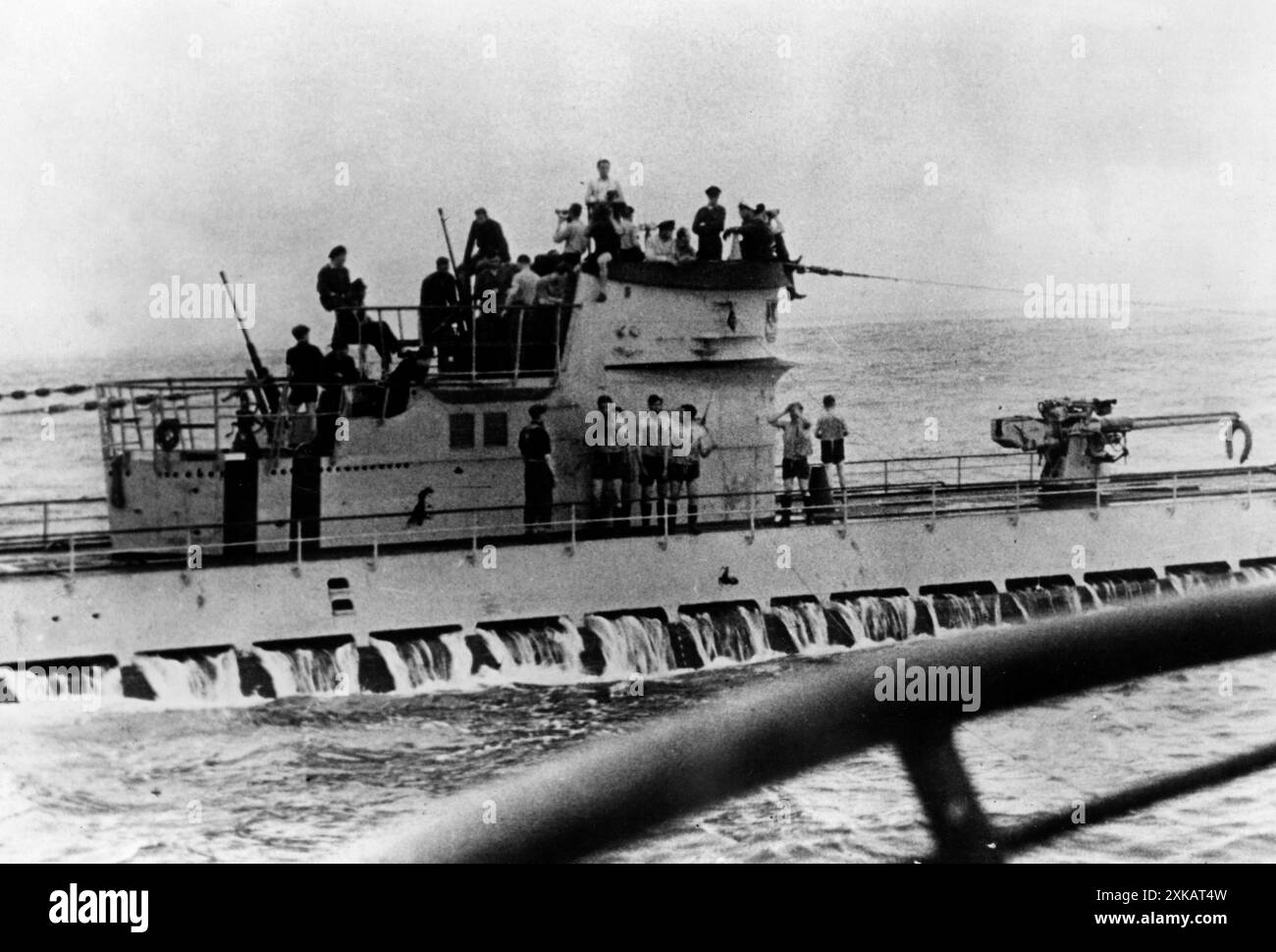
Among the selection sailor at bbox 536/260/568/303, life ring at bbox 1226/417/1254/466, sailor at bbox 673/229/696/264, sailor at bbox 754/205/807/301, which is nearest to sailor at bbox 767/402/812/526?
sailor at bbox 754/205/807/301

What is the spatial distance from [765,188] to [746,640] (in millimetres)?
5028

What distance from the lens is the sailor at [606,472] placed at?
52.6ft

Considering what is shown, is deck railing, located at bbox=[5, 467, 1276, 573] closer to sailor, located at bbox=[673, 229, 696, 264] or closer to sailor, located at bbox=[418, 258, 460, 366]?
sailor, located at bbox=[418, 258, 460, 366]

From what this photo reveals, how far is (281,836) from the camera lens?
37.4 feet

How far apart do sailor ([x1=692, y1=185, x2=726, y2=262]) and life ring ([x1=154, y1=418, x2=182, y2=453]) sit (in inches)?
238

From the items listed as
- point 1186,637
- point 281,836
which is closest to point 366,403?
point 281,836

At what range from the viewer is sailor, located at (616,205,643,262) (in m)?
16.0

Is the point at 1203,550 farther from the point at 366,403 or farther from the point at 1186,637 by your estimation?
the point at 1186,637

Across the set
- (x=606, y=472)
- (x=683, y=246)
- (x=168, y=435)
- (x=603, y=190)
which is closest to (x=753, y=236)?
(x=683, y=246)

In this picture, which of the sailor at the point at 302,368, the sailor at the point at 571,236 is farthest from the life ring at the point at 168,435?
the sailor at the point at 571,236

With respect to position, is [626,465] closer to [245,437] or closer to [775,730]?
[245,437]
